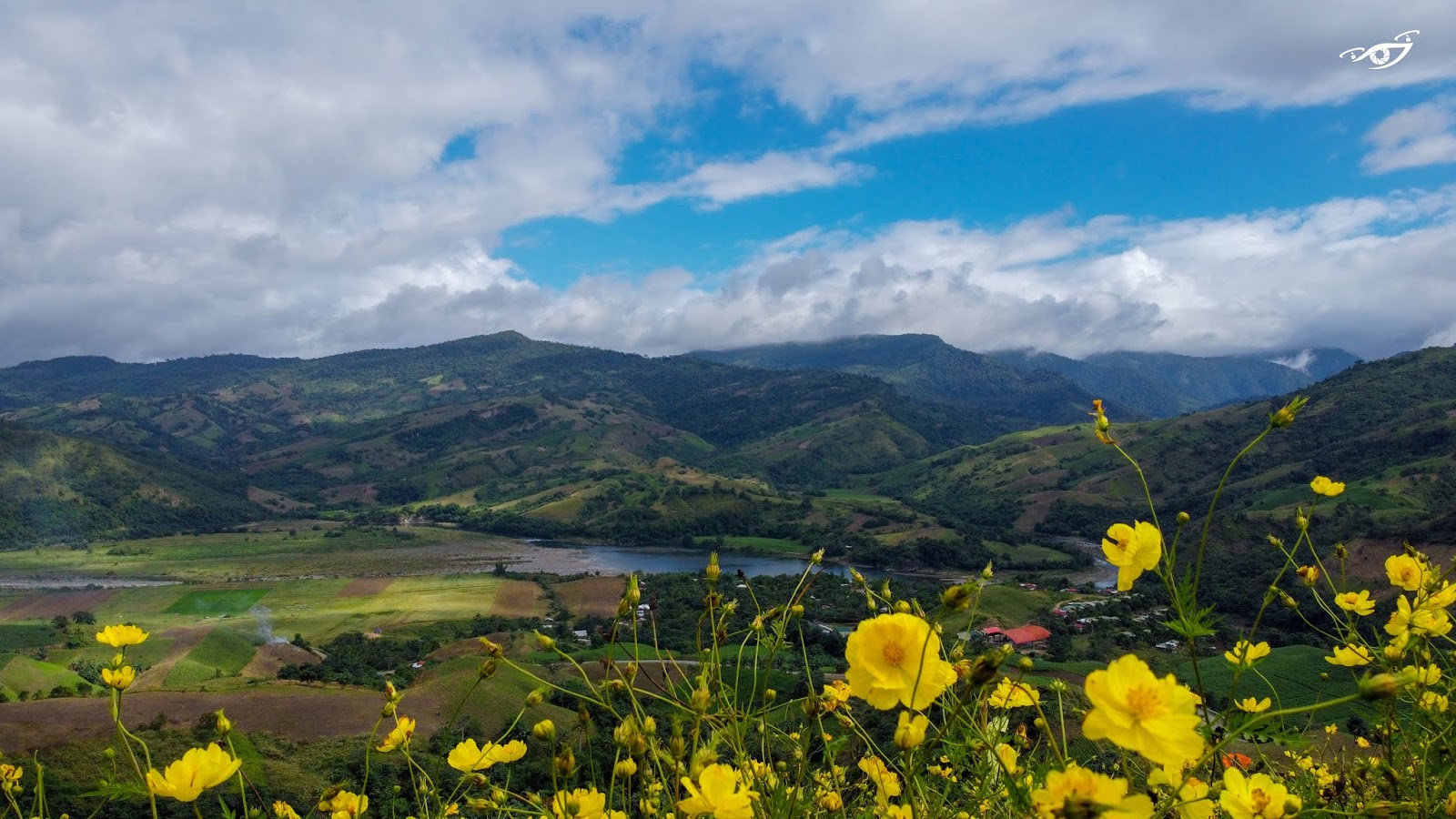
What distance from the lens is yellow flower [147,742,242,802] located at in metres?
1.85

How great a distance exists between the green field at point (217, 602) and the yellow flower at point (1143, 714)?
71.1 metres

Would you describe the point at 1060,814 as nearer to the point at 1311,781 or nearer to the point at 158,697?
the point at 1311,781

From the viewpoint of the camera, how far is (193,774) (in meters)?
1.96

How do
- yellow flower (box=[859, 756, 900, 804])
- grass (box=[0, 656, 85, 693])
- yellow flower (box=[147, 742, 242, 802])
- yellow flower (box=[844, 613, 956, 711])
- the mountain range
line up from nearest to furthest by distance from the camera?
1. yellow flower (box=[844, 613, 956, 711])
2. yellow flower (box=[147, 742, 242, 802])
3. yellow flower (box=[859, 756, 900, 804])
4. grass (box=[0, 656, 85, 693])
5. the mountain range

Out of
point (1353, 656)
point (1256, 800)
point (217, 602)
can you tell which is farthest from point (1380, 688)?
point (217, 602)

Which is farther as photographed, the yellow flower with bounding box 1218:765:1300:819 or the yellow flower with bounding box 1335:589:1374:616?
the yellow flower with bounding box 1335:589:1374:616

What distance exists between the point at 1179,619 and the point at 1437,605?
135 centimetres

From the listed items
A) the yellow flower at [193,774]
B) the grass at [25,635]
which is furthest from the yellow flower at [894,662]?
the grass at [25,635]

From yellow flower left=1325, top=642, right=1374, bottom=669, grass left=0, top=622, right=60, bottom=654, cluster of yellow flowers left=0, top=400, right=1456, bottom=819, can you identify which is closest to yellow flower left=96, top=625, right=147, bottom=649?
cluster of yellow flowers left=0, top=400, right=1456, bottom=819

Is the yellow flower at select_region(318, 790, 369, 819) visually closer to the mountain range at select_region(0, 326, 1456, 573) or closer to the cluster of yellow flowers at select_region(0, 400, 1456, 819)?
the cluster of yellow flowers at select_region(0, 400, 1456, 819)

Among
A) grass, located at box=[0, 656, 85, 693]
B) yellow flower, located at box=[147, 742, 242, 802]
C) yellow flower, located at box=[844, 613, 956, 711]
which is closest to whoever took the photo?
yellow flower, located at box=[844, 613, 956, 711]

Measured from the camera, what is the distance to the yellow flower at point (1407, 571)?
111 inches

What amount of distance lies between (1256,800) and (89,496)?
145m

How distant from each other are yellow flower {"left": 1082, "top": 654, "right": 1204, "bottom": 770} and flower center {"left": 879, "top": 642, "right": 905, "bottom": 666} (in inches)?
15.4
